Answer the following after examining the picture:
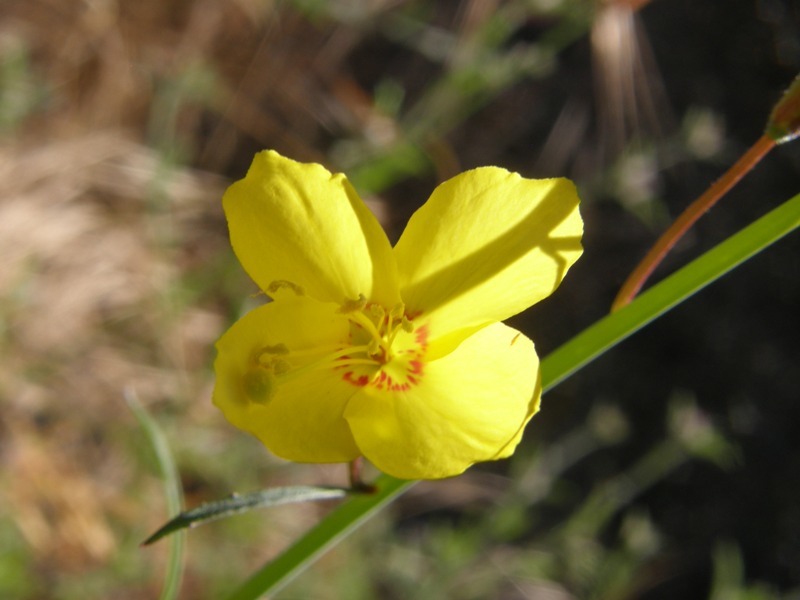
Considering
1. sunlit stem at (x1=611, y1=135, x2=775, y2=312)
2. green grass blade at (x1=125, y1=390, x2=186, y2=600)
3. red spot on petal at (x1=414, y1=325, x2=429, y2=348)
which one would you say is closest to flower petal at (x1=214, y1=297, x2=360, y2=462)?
red spot on petal at (x1=414, y1=325, x2=429, y2=348)

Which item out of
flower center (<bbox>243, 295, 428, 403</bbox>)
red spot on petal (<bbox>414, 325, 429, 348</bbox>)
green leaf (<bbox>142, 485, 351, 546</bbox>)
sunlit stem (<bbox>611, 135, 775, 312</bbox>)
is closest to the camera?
sunlit stem (<bbox>611, 135, 775, 312</bbox>)

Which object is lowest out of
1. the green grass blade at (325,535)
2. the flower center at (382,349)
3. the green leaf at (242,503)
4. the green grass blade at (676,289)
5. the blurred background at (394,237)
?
the blurred background at (394,237)

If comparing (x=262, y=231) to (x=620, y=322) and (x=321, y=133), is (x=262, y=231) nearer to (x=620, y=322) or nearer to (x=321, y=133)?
(x=620, y=322)

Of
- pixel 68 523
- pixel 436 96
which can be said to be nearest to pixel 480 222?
pixel 436 96

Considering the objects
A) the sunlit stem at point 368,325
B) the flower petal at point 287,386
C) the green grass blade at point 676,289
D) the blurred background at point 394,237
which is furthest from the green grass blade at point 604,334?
the blurred background at point 394,237

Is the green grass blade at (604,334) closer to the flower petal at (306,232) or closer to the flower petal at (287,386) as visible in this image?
the flower petal at (287,386)

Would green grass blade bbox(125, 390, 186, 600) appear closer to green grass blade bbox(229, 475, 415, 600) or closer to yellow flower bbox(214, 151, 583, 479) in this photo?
green grass blade bbox(229, 475, 415, 600)

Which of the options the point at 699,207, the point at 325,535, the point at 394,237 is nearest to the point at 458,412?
the point at 325,535
